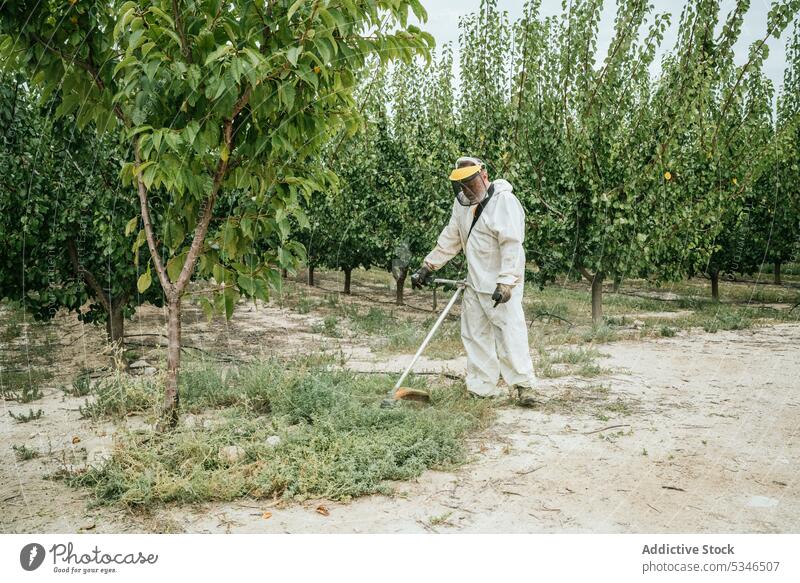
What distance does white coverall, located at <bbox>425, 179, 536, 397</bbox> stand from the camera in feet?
18.3

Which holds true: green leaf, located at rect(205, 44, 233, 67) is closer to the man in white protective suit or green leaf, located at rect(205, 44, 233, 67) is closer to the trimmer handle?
the man in white protective suit

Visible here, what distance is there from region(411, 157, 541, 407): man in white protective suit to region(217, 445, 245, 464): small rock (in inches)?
87.7

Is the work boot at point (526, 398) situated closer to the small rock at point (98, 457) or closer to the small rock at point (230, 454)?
the small rock at point (230, 454)

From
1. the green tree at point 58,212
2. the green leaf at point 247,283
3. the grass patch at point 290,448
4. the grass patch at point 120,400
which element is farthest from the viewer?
the green tree at point 58,212

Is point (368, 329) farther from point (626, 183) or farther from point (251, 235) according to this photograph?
point (251, 235)

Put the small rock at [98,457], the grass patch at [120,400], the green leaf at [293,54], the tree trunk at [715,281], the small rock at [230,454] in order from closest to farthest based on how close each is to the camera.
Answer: the green leaf at [293,54], the small rock at [98,457], the small rock at [230,454], the grass patch at [120,400], the tree trunk at [715,281]

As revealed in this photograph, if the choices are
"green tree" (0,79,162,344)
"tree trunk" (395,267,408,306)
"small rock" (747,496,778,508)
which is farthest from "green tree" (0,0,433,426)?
"tree trunk" (395,267,408,306)

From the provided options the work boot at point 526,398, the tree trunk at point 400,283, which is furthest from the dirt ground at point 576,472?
the tree trunk at point 400,283

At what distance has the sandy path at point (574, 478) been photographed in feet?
11.6

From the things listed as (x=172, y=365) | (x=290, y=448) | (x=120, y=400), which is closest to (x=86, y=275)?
(x=120, y=400)

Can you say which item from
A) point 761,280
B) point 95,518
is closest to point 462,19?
point 95,518

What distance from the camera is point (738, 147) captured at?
11.2m

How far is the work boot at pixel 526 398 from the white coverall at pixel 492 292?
0.07 meters

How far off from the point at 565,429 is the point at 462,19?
6.77m
